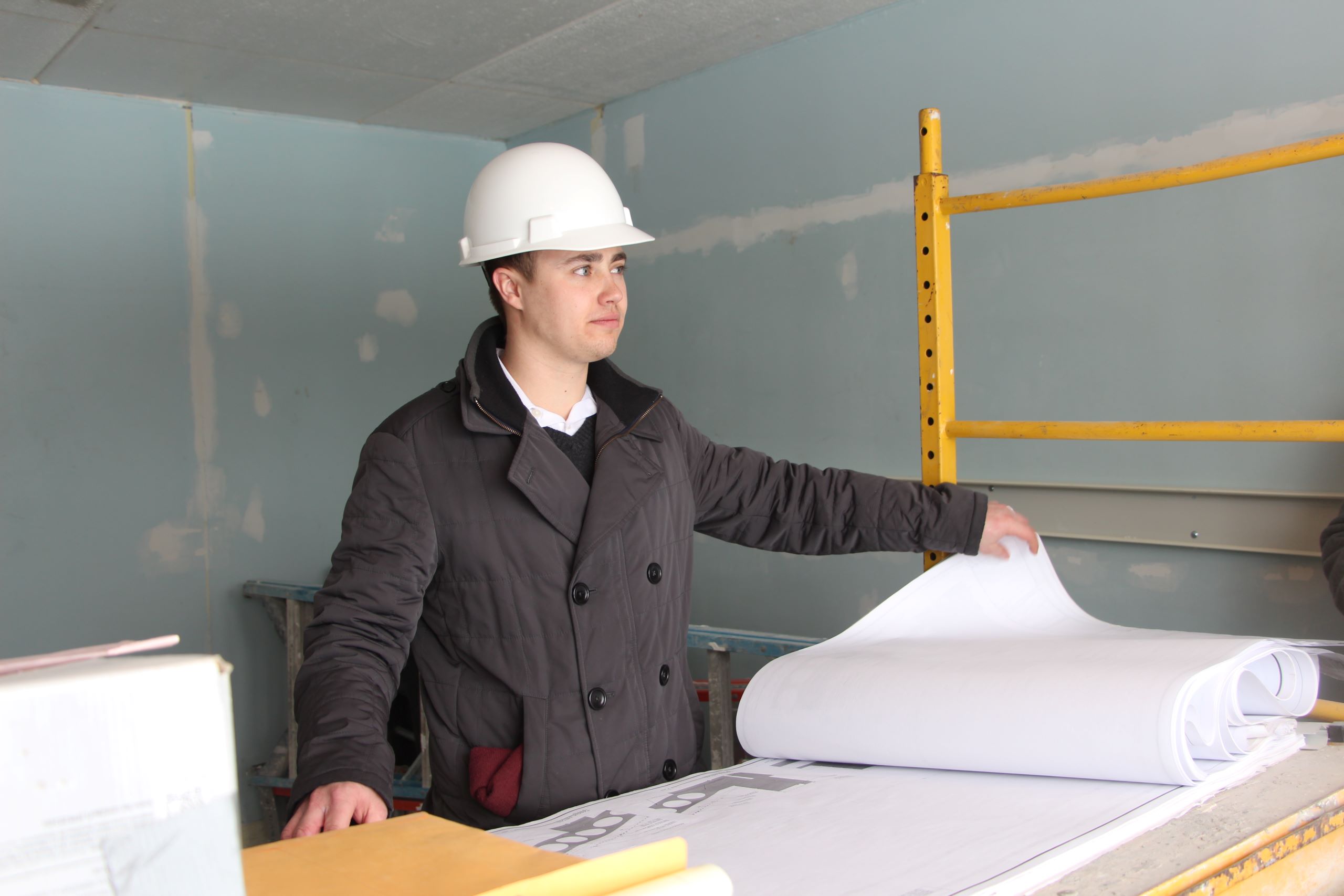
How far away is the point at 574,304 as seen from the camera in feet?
5.56

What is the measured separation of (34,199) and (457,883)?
3.90 meters

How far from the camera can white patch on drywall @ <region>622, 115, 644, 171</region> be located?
438 cm

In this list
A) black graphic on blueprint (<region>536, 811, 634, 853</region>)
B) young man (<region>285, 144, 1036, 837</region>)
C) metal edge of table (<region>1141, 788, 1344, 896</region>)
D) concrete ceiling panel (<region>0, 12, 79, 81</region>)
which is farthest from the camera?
concrete ceiling panel (<region>0, 12, 79, 81</region>)

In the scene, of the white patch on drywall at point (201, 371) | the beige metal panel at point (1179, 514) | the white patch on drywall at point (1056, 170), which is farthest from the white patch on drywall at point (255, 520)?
the beige metal panel at point (1179, 514)

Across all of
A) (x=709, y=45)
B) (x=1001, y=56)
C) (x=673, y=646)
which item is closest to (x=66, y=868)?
(x=673, y=646)

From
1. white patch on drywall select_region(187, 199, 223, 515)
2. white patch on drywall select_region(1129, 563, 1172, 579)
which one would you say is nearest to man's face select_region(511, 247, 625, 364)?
white patch on drywall select_region(1129, 563, 1172, 579)

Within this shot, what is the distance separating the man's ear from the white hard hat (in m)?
0.03

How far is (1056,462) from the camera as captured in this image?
308 centimetres

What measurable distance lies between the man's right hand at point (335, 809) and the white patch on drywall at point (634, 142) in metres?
3.56

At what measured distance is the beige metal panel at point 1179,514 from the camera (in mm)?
2590

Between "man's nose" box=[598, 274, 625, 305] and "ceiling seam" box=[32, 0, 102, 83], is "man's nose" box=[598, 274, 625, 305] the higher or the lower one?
the lower one

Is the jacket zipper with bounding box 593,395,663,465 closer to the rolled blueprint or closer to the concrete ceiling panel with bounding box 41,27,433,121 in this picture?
the rolled blueprint

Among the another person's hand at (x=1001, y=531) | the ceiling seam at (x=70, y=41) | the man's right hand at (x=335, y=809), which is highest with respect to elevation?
the ceiling seam at (x=70, y=41)

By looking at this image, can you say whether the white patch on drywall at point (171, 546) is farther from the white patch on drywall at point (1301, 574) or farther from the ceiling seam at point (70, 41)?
the white patch on drywall at point (1301, 574)
